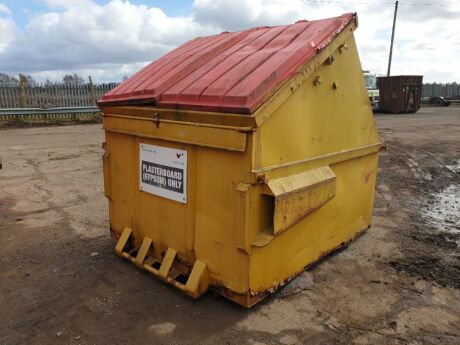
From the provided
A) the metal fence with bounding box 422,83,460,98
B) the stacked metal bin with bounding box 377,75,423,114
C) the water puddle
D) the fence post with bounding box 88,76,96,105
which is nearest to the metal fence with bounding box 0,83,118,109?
the fence post with bounding box 88,76,96,105

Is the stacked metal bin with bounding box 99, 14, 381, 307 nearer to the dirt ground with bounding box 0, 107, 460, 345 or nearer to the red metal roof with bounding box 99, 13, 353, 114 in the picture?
the red metal roof with bounding box 99, 13, 353, 114

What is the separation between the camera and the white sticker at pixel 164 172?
288 cm

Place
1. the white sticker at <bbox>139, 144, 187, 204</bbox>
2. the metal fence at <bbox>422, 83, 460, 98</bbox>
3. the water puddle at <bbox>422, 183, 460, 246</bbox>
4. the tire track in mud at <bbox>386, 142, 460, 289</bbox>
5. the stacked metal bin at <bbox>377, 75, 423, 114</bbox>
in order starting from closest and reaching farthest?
the white sticker at <bbox>139, 144, 187, 204</bbox> < the tire track in mud at <bbox>386, 142, 460, 289</bbox> < the water puddle at <bbox>422, 183, 460, 246</bbox> < the stacked metal bin at <bbox>377, 75, 423, 114</bbox> < the metal fence at <bbox>422, 83, 460, 98</bbox>

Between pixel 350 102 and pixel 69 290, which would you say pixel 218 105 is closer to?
pixel 350 102

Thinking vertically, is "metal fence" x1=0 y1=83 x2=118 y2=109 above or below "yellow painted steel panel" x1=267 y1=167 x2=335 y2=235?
above

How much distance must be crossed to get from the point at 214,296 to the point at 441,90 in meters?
38.4

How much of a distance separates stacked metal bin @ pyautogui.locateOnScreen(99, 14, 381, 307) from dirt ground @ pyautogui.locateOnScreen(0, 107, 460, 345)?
0.56 feet

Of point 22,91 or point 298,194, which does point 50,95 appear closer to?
point 22,91

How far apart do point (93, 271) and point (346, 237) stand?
2.32 meters

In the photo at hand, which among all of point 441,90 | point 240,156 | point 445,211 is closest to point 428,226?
point 445,211

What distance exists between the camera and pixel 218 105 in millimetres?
2488

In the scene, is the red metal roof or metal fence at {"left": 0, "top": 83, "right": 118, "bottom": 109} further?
metal fence at {"left": 0, "top": 83, "right": 118, "bottom": 109}

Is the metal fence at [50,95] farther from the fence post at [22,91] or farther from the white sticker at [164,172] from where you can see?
the white sticker at [164,172]

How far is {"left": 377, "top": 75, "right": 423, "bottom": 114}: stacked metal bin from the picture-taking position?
20.2m
